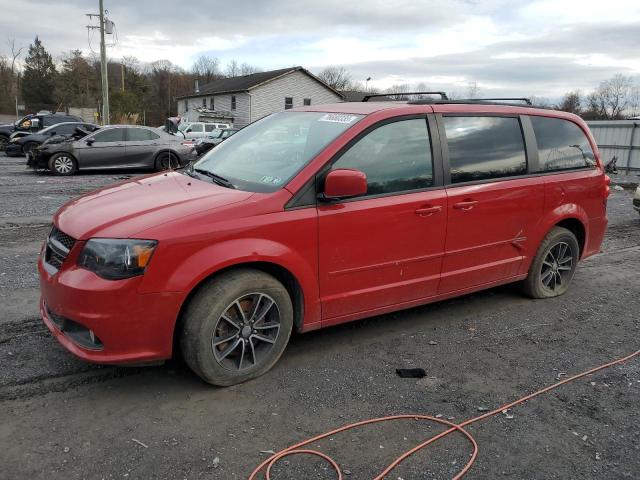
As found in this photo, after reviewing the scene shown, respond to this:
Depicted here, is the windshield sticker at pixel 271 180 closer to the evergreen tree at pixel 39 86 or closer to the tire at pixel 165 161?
the tire at pixel 165 161

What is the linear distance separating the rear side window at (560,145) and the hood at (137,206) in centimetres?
301

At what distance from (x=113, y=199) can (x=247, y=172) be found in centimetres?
95

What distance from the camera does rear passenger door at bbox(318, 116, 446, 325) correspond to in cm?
366

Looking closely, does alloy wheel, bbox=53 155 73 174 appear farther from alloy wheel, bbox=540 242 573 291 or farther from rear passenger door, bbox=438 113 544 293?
alloy wheel, bbox=540 242 573 291

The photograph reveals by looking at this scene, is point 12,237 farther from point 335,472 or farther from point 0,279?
point 335,472

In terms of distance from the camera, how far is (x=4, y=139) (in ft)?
78.0

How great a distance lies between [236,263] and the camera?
3.26m

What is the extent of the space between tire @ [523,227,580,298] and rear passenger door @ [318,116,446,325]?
144cm

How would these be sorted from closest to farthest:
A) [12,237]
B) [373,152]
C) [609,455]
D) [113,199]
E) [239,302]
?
[609,455]
[239,302]
[113,199]
[373,152]
[12,237]

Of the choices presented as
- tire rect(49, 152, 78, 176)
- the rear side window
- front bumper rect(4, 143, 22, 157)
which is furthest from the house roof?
the rear side window

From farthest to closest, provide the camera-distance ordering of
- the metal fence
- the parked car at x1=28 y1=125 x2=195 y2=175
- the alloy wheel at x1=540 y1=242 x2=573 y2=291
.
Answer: the metal fence → the parked car at x1=28 y1=125 x2=195 y2=175 → the alloy wheel at x1=540 y1=242 x2=573 y2=291

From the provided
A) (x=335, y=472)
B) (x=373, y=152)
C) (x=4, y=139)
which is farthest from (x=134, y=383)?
(x=4, y=139)

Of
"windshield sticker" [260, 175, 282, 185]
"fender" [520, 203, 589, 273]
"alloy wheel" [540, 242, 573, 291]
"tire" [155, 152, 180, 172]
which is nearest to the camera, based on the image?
"windshield sticker" [260, 175, 282, 185]

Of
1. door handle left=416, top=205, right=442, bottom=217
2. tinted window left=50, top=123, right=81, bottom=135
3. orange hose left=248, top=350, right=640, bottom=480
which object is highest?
tinted window left=50, top=123, right=81, bottom=135
